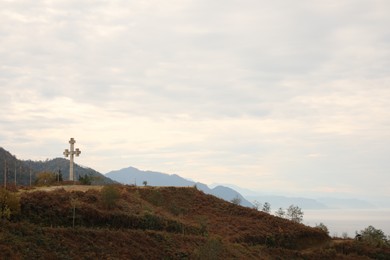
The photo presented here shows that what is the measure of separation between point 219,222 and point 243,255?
9.15 meters

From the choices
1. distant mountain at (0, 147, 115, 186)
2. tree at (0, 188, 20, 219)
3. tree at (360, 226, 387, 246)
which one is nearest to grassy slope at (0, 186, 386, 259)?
tree at (0, 188, 20, 219)

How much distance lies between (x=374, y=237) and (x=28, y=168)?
3936 inches

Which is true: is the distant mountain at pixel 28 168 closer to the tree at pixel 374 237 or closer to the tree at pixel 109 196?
the tree at pixel 374 237

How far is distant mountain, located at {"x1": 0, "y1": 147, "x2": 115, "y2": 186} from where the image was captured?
10075cm

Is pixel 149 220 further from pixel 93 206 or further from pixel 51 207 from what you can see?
pixel 51 207

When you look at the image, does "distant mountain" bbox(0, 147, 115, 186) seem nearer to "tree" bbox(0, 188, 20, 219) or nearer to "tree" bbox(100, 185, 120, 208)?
"tree" bbox(100, 185, 120, 208)

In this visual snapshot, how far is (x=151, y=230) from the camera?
123 ft

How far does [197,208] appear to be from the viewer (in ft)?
167

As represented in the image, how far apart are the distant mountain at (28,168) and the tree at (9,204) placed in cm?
5973

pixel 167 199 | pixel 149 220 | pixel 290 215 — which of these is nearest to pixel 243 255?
pixel 149 220

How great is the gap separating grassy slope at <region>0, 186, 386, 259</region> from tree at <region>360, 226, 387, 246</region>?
5.77 meters

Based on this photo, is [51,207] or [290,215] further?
[290,215]

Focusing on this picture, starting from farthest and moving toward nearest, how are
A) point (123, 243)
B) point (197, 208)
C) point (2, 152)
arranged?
point (2, 152)
point (197, 208)
point (123, 243)

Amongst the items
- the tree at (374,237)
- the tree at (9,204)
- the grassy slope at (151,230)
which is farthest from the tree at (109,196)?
the tree at (374,237)
